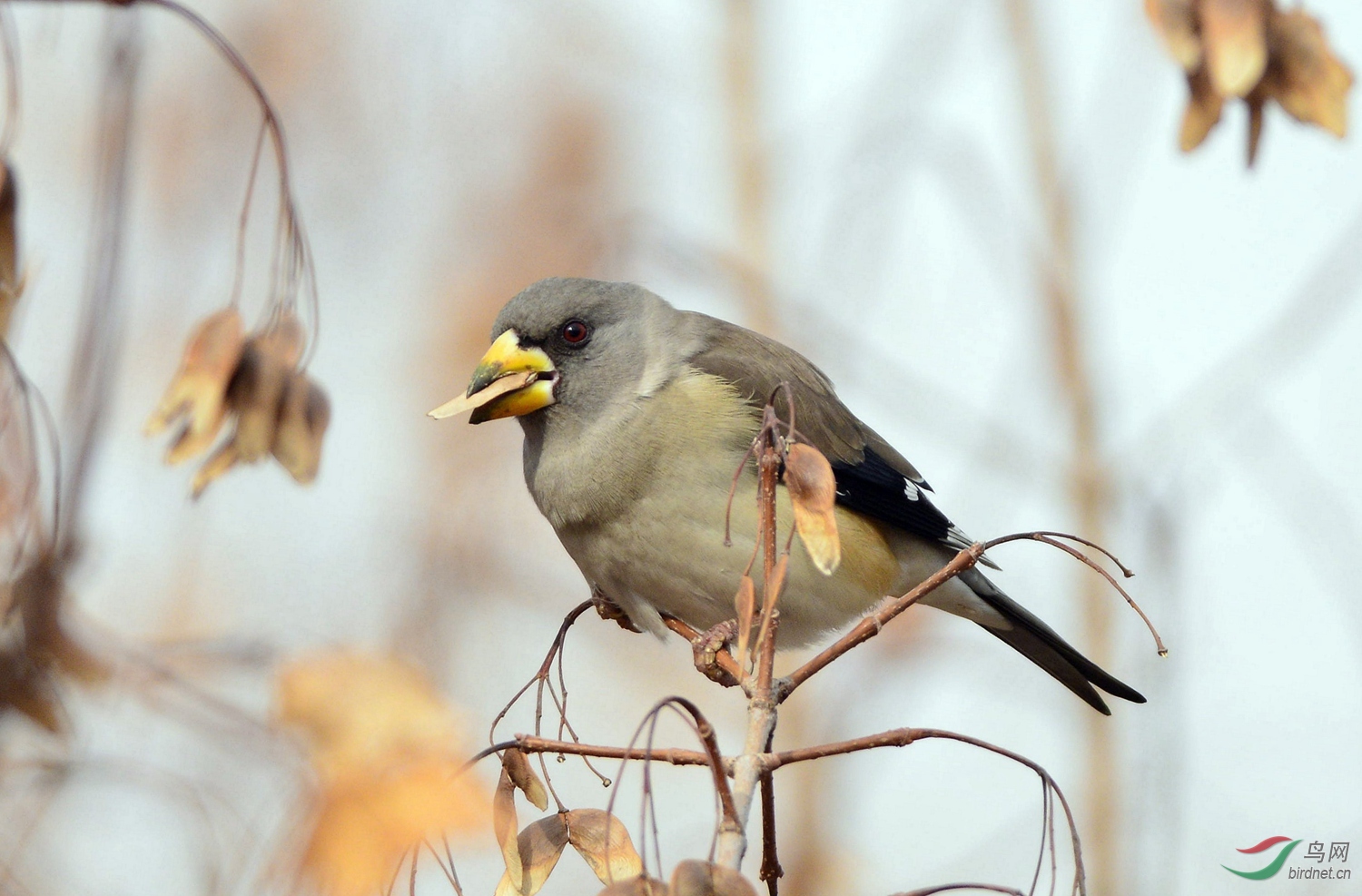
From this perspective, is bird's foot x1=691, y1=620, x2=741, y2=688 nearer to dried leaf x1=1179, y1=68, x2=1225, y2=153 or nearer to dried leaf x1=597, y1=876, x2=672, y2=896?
dried leaf x1=597, y1=876, x2=672, y2=896

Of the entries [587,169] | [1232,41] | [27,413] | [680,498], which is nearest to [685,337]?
[680,498]

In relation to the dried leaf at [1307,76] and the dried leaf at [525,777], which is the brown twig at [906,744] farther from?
the dried leaf at [1307,76]

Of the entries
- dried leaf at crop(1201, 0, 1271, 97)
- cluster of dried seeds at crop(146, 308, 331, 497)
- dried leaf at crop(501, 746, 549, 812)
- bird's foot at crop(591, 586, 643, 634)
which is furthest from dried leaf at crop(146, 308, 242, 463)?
dried leaf at crop(1201, 0, 1271, 97)

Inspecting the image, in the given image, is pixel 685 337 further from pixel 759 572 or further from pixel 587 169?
pixel 587 169

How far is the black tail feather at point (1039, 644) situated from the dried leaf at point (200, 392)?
269 centimetres

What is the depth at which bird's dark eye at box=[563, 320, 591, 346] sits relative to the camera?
143 inches

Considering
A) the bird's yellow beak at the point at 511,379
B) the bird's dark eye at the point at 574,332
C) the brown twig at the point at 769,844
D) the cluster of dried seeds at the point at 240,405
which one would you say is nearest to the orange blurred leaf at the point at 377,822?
the brown twig at the point at 769,844

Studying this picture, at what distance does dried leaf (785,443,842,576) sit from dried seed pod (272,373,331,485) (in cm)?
91

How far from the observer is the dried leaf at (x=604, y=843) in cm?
192

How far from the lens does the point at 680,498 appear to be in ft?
11.3

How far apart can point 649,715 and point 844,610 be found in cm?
220

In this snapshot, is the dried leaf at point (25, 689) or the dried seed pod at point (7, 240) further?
the dried seed pod at point (7, 240)

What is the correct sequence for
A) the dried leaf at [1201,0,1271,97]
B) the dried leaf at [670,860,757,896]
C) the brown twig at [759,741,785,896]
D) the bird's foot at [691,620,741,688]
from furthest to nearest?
1. the bird's foot at [691,620,741,688]
2. the dried leaf at [1201,0,1271,97]
3. the brown twig at [759,741,785,896]
4. the dried leaf at [670,860,757,896]

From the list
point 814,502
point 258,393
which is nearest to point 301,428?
point 258,393
